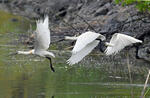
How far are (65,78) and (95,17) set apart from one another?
12.2 metres

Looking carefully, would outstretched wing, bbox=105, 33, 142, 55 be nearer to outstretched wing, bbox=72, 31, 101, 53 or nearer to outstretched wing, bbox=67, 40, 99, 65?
outstretched wing, bbox=67, 40, 99, 65

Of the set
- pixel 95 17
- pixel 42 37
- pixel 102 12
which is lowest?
pixel 42 37

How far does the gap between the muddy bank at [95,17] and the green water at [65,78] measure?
1.56 meters

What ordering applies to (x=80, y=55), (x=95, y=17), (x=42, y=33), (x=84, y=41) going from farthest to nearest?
(x=95, y=17), (x=42, y=33), (x=80, y=55), (x=84, y=41)

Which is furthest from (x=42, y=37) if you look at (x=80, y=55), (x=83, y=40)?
(x=83, y=40)

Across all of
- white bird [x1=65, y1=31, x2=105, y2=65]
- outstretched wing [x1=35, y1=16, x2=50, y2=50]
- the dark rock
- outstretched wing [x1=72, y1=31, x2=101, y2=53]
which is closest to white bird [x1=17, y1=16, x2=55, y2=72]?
outstretched wing [x1=35, y1=16, x2=50, y2=50]

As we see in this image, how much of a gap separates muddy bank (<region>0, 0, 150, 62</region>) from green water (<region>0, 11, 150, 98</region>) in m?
1.56

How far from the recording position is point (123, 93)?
12086 millimetres

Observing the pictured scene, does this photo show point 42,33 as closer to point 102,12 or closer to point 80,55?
point 80,55

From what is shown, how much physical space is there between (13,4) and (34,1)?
5782 millimetres

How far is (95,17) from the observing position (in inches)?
1030

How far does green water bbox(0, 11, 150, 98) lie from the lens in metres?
11.9

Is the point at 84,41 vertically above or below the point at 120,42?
below

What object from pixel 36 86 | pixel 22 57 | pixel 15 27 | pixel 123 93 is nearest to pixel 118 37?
pixel 123 93
